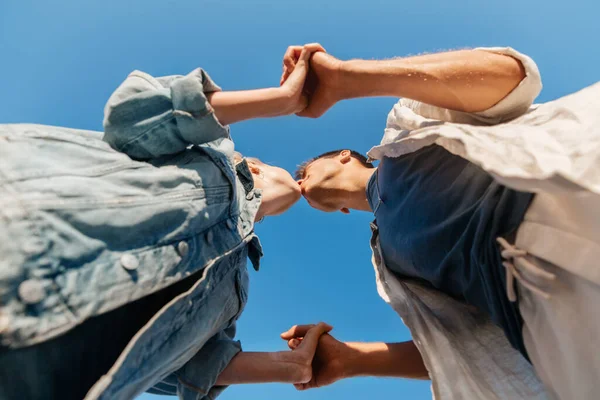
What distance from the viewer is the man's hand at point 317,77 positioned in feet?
3.71

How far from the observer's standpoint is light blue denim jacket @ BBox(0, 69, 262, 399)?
0.72 metres

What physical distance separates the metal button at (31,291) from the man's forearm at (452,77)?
874 millimetres

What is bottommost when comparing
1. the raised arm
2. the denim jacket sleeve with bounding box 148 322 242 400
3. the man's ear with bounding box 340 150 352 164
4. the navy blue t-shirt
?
the denim jacket sleeve with bounding box 148 322 242 400

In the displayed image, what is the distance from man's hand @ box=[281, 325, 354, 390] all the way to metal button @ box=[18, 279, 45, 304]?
87 centimetres

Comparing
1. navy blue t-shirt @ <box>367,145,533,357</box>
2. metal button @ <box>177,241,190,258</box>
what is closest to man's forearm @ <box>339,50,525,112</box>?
navy blue t-shirt @ <box>367,145,533,357</box>

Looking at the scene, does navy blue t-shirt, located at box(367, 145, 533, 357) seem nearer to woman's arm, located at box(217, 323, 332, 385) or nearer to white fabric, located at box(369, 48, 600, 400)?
white fabric, located at box(369, 48, 600, 400)

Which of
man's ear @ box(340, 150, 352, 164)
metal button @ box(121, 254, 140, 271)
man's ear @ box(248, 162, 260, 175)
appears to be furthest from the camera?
man's ear @ box(340, 150, 352, 164)

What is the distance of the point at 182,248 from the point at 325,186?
114 cm

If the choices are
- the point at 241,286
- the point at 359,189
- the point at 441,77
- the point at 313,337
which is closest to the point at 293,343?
the point at 313,337

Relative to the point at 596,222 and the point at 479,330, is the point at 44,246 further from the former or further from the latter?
the point at 479,330

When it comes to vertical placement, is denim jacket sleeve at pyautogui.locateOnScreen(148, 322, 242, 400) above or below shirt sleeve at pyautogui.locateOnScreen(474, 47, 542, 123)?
below

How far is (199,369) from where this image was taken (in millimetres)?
1248

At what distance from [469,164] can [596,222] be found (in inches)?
15.4

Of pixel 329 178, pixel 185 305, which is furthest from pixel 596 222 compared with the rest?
pixel 329 178
